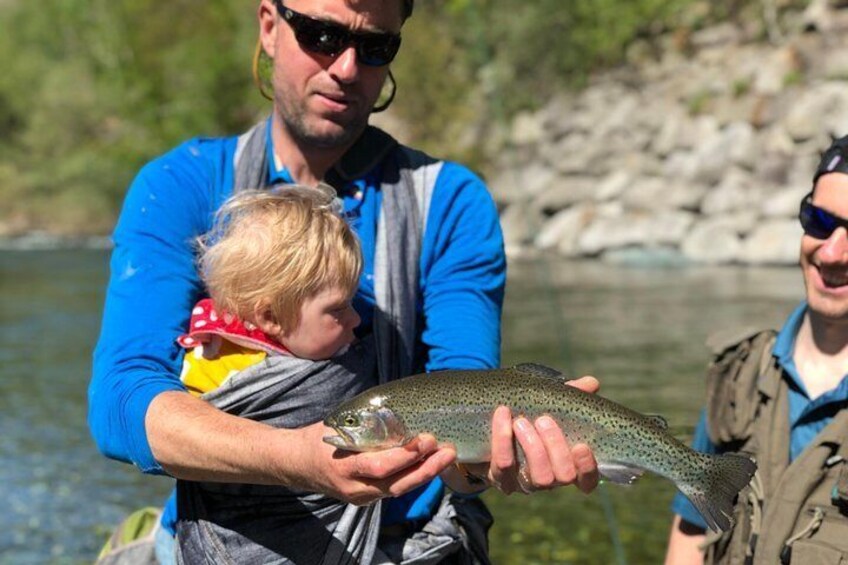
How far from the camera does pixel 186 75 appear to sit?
58.2 m

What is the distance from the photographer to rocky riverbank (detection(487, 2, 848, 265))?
94.0 ft

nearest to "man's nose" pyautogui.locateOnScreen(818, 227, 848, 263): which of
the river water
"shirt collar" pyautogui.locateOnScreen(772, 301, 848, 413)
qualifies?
"shirt collar" pyautogui.locateOnScreen(772, 301, 848, 413)

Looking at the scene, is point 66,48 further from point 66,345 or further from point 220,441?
point 220,441

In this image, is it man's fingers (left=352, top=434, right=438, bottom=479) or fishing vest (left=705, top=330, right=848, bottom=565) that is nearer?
man's fingers (left=352, top=434, right=438, bottom=479)

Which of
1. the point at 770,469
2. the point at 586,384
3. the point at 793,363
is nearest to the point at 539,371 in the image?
the point at 586,384

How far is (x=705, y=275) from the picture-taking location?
25.3 meters

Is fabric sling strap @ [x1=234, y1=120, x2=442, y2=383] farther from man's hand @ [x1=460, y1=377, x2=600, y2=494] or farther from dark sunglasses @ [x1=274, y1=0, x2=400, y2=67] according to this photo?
man's hand @ [x1=460, y1=377, x2=600, y2=494]

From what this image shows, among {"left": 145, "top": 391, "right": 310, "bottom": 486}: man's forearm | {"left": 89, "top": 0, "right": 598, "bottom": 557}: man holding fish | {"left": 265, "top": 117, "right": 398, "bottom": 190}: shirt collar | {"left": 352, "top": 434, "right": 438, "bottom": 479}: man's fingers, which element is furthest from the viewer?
{"left": 265, "top": 117, "right": 398, "bottom": 190}: shirt collar

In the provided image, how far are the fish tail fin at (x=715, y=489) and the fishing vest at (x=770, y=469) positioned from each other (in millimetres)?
684

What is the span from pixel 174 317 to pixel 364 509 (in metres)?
0.63

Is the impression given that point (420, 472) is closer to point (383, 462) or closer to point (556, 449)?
point (383, 462)

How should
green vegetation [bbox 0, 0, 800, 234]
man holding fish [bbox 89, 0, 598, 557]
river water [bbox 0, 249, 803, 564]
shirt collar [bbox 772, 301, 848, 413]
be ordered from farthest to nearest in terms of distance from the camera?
1. green vegetation [bbox 0, 0, 800, 234]
2. river water [bbox 0, 249, 803, 564]
3. shirt collar [bbox 772, 301, 848, 413]
4. man holding fish [bbox 89, 0, 598, 557]

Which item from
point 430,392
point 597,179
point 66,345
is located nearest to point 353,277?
point 430,392

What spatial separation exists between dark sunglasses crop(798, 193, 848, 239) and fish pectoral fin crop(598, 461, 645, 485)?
1518mm
